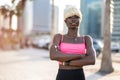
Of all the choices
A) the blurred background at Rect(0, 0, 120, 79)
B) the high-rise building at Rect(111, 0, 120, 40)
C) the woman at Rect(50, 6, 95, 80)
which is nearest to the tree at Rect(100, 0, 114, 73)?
the blurred background at Rect(0, 0, 120, 79)

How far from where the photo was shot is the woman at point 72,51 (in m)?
4.26

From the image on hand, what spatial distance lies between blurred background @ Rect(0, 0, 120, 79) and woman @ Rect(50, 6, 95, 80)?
23.6ft

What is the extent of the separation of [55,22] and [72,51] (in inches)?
711

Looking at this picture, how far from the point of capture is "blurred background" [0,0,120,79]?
1544cm

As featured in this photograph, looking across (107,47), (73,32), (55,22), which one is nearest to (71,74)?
(73,32)

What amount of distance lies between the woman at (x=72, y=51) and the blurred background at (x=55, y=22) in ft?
23.6

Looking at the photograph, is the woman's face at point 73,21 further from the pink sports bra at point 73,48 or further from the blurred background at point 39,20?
the blurred background at point 39,20

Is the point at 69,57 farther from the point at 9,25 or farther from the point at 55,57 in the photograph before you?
the point at 9,25

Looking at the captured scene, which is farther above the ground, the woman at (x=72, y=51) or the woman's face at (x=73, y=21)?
the woman's face at (x=73, y=21)

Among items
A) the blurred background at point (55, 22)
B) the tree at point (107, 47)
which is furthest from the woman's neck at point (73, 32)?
the tree at point (107, 47)

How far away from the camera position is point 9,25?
3541 cm

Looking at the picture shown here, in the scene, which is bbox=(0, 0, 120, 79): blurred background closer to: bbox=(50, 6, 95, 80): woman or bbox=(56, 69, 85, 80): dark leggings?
bbox=(50, 6, 95, 80): woman

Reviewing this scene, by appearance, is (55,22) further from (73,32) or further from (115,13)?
(73,32)

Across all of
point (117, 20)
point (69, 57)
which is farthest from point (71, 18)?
point (117, 20)
